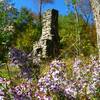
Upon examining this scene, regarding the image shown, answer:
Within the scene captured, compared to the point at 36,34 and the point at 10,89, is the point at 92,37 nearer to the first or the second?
the point at 36,34

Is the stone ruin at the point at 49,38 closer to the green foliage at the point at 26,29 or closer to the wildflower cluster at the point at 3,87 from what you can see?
the green foliage at the point at 26,29

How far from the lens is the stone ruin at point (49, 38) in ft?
88.9

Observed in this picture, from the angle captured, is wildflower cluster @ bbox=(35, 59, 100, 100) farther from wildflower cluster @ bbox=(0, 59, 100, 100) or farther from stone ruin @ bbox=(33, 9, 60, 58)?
stone ruin @ bbox=(33, 9, 60, 58)

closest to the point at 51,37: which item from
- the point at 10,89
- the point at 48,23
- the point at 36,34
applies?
the point at 48,23

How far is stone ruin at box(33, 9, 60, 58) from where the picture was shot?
27.1 m

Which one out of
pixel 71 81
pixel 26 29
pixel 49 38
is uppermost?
pixel 26 29

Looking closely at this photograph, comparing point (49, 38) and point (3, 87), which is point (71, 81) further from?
point (49, 38)

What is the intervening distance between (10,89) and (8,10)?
38.7m

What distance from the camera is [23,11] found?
49.8 meters

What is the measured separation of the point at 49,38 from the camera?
28734mm

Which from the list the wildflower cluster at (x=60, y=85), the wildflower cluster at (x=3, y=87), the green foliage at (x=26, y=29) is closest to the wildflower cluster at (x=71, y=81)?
the wildflower cluster at (x=60, y=85)

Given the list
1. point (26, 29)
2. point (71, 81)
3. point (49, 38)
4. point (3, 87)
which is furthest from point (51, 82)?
point (26, 29)

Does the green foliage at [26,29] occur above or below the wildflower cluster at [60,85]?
above

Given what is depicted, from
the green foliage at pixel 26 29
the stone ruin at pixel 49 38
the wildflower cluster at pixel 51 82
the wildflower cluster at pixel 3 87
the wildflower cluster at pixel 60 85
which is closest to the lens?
the wildflower cluster at pixel 3 87
